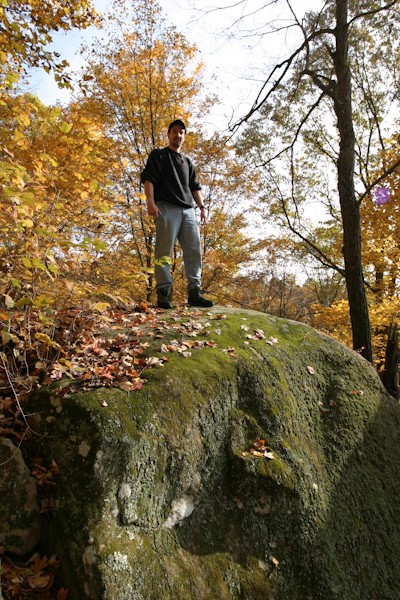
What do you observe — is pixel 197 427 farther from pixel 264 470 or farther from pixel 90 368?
pixel 90 368

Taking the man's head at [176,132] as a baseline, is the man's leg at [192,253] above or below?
below

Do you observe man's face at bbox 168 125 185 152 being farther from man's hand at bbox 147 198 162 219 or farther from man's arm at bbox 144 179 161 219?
man's hand at bbox 147 198 162 219

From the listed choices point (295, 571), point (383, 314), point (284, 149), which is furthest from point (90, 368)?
point (383, 314)

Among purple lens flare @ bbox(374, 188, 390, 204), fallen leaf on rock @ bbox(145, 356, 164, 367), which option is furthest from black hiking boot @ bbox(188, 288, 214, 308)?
purple lens flare @ bbox(374, 188, 390, 204)

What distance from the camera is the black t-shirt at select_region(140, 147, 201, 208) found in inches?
164

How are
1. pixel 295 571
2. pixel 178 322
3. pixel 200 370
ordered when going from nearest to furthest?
pixel 295 571 → pixel 200 370 → pixel 178 322

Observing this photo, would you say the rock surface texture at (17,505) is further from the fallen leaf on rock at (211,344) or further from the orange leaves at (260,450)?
the fallen leaf on rock at (211,344)

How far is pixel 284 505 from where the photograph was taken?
251cm

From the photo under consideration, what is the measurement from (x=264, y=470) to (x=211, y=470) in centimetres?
44

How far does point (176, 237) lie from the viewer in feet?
14.4

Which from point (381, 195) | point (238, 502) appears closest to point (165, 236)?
point (238, 502)

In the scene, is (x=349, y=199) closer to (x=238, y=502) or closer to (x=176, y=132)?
(x=176, y=132)

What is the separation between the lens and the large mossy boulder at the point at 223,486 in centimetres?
182

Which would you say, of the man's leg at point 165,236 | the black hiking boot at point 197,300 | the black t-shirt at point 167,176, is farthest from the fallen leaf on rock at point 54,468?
the black t-shirt at point 167,176
